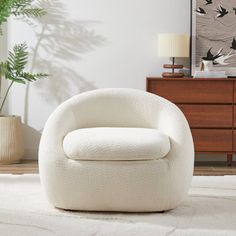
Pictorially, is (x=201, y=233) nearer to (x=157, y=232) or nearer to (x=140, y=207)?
(x=157, y=232)

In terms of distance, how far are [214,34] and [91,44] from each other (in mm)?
1239

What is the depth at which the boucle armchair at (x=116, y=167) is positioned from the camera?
3.58 metres

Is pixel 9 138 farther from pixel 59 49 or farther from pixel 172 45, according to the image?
pixel 172 45

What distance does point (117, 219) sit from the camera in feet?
11.6

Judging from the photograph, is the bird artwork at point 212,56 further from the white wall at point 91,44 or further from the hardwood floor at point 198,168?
the hardwood floor at point 198,168

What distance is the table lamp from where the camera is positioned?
237 inches

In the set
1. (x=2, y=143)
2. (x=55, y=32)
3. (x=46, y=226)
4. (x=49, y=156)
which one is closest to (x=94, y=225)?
(x=46, y=226)

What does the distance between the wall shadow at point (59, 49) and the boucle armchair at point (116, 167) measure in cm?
266

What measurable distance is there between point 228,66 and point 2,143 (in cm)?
235

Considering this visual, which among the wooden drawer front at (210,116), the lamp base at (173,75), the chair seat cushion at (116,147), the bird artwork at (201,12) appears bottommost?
the wooden drawer front at (210,116)

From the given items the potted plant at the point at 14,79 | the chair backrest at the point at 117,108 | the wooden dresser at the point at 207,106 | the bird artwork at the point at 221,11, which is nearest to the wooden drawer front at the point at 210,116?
the wooden dresser at the point at 207,106

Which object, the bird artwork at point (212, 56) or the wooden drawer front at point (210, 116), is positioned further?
the bird artwork at point (212, 56)

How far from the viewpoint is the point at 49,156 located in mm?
3680

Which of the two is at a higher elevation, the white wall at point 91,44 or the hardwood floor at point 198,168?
the white wall at point 91,44
